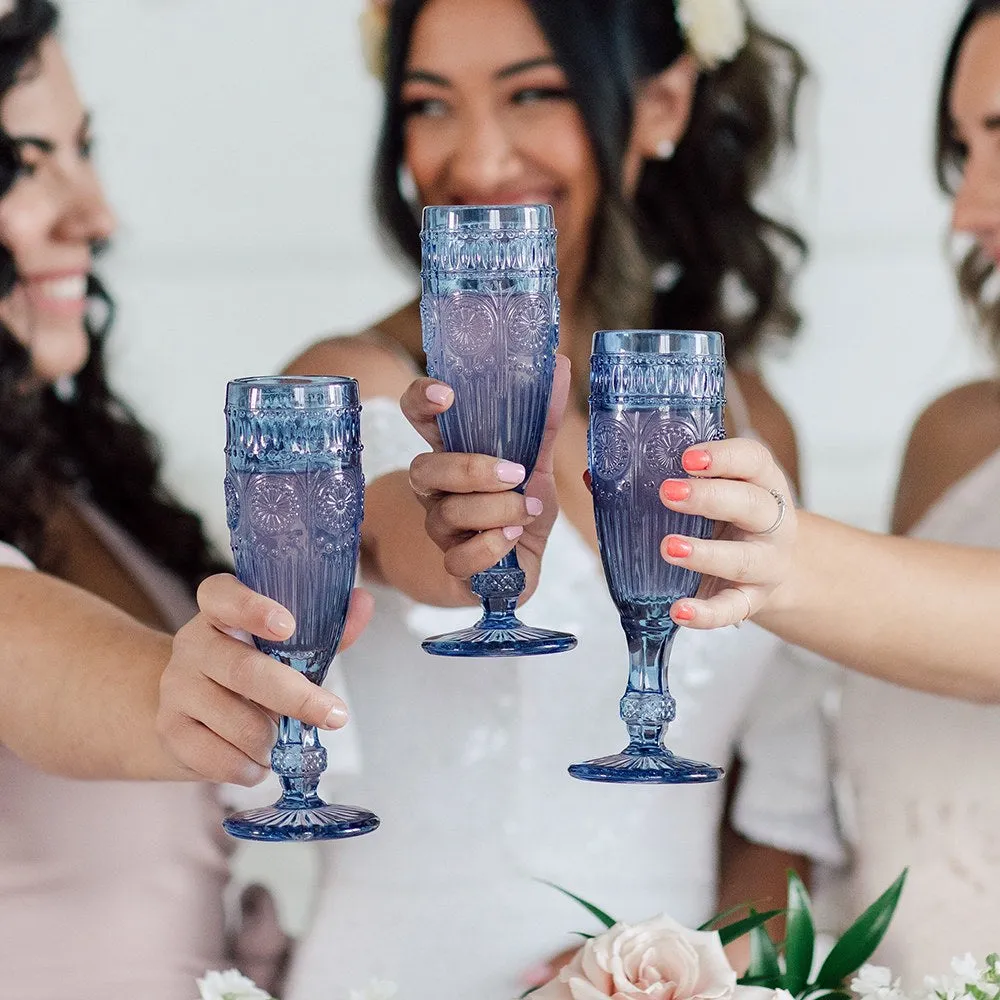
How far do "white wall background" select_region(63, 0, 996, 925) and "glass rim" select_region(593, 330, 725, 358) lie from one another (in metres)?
2.18

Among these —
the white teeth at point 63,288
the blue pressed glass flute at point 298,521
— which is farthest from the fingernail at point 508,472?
the white teeth at point 63,288

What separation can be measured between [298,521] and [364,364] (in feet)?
3.20

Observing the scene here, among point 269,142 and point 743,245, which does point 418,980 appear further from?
point 269,142

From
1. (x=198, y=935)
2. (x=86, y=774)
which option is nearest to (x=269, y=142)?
(x=198, y=935)

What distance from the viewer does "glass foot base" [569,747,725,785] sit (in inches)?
47.6

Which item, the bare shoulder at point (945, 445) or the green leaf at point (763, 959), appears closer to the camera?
the green leaf at point (763, 959)

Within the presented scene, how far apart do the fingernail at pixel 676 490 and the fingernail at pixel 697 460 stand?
0.05 feet

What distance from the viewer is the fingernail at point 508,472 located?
1.27 metres

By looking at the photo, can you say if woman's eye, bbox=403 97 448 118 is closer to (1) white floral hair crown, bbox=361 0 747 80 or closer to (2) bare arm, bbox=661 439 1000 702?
(1) white floral hair crown, bbox=361 0 747 80

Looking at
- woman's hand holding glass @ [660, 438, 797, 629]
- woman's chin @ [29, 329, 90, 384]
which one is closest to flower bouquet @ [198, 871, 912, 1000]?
woman's hand holding glass @ [660, 438, 797, 629]

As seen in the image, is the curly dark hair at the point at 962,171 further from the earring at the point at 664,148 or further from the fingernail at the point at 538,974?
the fingernail at the point at 538,974

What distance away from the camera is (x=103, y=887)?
1917mm

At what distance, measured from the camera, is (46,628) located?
1.47 m

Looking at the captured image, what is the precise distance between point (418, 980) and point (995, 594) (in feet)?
3.38
